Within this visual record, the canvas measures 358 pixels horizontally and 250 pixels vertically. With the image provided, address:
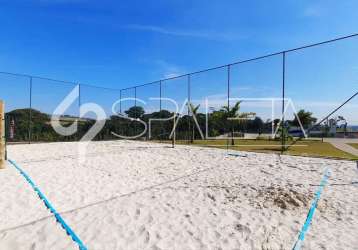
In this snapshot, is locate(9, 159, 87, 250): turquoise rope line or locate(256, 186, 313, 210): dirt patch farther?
locate(256, 186, 313, 210): dirt patch

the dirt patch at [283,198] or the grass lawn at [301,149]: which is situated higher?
the grass lawn at [301,149]

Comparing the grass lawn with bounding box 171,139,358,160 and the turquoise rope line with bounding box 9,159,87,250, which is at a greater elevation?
the grass lawn with bounding box 171,139,358,160

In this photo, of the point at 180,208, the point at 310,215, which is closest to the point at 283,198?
the point at 310,215

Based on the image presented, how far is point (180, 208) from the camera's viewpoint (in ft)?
9.77

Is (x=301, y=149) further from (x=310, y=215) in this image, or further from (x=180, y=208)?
(x=180, y=208)

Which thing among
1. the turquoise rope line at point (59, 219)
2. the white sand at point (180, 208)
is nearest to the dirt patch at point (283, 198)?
the white sand at point (180, 208)

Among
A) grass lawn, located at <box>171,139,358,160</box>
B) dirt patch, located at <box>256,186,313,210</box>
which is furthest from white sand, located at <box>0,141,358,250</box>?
grass lawn, located at <box>171,139,358,160</box>

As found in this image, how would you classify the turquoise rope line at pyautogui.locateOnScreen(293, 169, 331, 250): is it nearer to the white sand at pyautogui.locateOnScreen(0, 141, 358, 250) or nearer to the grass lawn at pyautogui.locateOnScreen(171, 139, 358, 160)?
the white sand at pyautogui.locateOnScreen(0, 141, 358, 250)

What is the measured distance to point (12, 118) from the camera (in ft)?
35.8

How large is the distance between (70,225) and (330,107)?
846cm

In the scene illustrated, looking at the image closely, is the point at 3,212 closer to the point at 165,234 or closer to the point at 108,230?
the point at 108,230

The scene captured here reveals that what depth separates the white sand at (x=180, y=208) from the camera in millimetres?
2205

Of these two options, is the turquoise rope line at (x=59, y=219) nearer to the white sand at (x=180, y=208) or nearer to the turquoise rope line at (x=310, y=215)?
the white sand at (x=180, y=208)

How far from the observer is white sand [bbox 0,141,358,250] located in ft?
7.23
